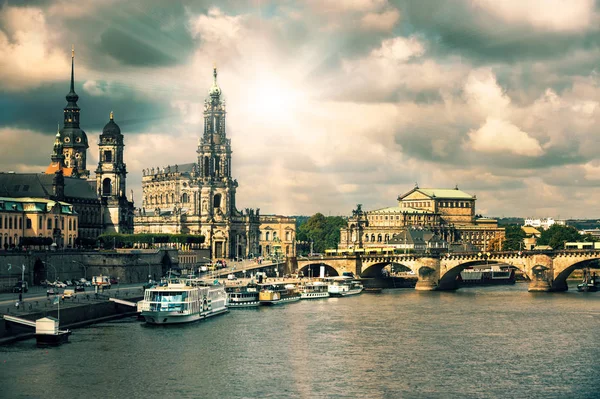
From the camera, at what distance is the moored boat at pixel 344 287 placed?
13112 centimetres

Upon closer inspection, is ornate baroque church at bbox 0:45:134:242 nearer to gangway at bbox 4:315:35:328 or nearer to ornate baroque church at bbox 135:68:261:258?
ornate baroque church at bbox 135:68:261:258

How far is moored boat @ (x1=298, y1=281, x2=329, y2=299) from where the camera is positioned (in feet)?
417

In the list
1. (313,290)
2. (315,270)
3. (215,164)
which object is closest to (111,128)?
(215,164)

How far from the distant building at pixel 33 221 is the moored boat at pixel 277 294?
89.9 ft

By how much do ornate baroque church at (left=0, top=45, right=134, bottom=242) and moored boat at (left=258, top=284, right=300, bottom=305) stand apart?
91.3 ft

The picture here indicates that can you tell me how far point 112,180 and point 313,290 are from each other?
4507 cm

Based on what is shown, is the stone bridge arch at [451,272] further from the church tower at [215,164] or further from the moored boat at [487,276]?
the church tower at [215,164]

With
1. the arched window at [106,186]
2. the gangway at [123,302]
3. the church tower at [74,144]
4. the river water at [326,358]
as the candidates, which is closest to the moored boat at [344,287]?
the river water at [326,358]

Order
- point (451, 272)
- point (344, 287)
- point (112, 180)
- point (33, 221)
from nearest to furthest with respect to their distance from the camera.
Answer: point (33, 221) < point (344, 287) < point (451, 272) < point (112, 180)

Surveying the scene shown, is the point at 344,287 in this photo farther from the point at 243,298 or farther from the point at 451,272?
the point at 243,298

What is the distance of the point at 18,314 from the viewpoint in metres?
75.2

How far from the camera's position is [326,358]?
72.2m

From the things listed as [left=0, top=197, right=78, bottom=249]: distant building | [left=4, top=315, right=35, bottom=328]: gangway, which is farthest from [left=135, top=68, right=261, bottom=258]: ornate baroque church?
[left=4, top=315, right=35, bottom=328]: gangway

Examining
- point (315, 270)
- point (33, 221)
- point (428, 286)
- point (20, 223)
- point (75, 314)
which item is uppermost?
point (33, 221)
